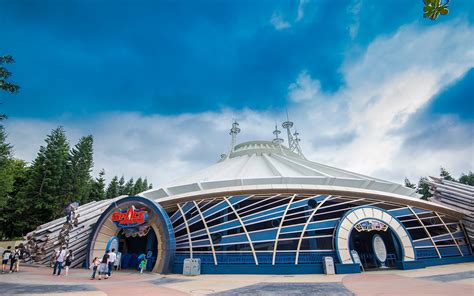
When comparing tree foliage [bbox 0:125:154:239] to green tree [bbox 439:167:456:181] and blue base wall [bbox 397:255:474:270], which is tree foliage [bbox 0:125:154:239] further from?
green tree [bbox 439:167:456:181]

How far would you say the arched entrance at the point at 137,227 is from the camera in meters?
15.3

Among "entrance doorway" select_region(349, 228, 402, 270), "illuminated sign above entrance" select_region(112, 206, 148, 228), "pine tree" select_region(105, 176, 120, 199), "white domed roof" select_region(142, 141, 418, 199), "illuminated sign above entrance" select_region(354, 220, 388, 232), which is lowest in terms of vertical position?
"entrance doorway" select_region(349, 228, 402, 270)

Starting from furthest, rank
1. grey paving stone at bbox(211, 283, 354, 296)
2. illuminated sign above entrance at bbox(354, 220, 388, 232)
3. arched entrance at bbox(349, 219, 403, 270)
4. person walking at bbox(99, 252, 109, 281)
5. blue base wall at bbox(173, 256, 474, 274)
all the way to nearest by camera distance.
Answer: arched entrance at bbox(349, 219, 403, 270)
illuminated sign above entrance at bbox(354, 220, 388, 232)
blue base wall at bbox(173, 256, 474, 274)
person walking at bbox(99, 252, 109, 281)
grey paving stone at bbox(211, 283, 354, 296)

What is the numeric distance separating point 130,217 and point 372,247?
17.2 m

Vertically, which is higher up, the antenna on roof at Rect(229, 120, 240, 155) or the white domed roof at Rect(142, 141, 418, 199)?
the antenna on roof at Rect(229, 120, 240, 155)

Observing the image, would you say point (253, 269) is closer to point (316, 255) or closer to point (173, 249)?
point (316, 255)

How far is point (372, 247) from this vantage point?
52.1ft

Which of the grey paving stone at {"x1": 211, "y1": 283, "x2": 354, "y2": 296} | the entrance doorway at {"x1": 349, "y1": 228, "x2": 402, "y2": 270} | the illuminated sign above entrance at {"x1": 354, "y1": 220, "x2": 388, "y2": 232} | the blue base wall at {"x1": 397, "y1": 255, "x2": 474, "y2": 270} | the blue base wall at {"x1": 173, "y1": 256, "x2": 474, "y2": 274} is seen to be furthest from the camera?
the entrance doorway at {"x1": 349, "y1": 228, "x2": 402, "y2": 270}

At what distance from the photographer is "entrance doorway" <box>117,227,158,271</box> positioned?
58.4 feet

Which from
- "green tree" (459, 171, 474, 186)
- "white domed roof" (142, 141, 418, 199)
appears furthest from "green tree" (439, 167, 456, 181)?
"white domed roof" (142, 141, 418, 199)

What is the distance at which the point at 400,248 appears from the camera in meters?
15.2

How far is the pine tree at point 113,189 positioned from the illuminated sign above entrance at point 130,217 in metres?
45.1

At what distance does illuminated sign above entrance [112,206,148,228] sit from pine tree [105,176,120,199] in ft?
148

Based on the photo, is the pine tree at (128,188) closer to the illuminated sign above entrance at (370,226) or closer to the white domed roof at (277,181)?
the white domed roof at (277,181)
